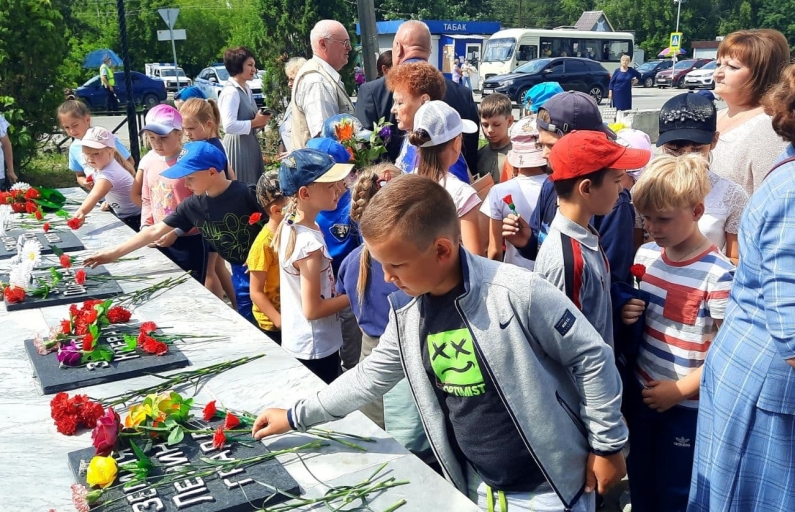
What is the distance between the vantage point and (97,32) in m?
40.5

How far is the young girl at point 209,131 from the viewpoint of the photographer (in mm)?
4602

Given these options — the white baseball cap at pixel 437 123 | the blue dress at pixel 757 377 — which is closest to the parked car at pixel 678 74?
the white baseball cap at pixel 437 123

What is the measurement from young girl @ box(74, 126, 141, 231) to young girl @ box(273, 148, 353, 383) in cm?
236

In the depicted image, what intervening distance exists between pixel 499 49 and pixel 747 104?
96.5ft

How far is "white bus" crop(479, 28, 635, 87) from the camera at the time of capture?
3036cm

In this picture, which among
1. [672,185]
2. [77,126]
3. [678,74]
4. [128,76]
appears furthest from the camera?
[678,74]

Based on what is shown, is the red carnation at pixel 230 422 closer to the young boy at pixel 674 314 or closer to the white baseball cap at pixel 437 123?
the young boy at pixel 674 314

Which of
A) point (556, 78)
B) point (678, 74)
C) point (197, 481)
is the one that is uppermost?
point (197, 481)

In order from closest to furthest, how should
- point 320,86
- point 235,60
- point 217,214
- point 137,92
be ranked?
point 217,214
point 320,86
point 235,60
point 137,92

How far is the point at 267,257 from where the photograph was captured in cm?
337

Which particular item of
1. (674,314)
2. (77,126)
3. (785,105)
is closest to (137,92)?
(77,126)

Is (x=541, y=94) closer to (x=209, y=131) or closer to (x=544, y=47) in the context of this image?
(x=209, y=131)

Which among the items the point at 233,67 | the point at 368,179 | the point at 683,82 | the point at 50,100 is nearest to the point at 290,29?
the point at 50,100

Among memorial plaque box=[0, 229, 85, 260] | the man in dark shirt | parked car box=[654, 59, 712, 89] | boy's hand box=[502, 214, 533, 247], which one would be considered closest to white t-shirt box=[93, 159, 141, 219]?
memorial plaque box=[0, 229, 85, 260]
